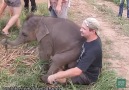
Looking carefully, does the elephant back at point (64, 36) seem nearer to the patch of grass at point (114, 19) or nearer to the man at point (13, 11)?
the man at point (13, 11)

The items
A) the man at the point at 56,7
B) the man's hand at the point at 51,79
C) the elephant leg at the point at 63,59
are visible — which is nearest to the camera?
the man's hand at the point at 51,79

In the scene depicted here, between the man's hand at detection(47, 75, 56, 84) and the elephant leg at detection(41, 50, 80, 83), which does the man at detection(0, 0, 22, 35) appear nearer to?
the elephant leg at detection(41, 50, 80, 83)

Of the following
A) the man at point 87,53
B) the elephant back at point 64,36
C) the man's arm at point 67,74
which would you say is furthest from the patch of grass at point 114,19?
the man's arm at point 67,74

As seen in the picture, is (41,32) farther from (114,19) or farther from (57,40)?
(114,19)

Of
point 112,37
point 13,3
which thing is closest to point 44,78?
point 13,3

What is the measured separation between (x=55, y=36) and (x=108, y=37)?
8.54 feet

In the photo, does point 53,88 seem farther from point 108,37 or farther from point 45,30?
point 108,37

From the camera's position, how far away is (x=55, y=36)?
481cm

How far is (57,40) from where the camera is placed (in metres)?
4.80

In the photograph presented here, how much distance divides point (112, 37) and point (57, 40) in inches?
105

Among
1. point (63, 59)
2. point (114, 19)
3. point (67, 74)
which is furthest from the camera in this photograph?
point (114, 19)

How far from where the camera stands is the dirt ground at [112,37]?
5787 mm

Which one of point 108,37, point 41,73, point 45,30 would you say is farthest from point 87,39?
point 108,37

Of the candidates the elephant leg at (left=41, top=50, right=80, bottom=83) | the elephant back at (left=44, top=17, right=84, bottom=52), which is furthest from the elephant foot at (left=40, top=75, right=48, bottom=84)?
the elephant back at (left=44, top=17, right=84, bottom=52)
